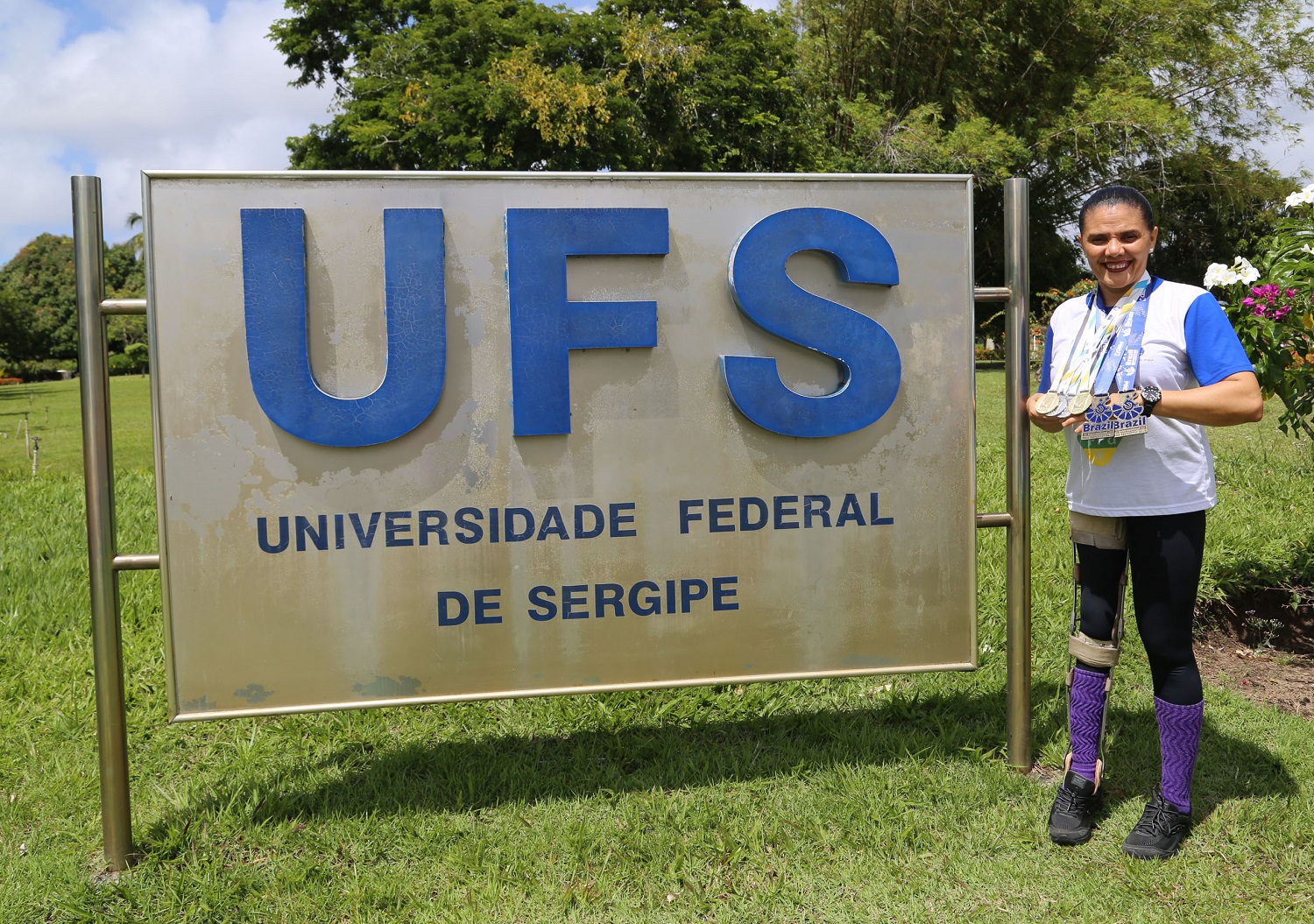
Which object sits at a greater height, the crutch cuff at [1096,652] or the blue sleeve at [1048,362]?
the blue sleeve at [1048,362]

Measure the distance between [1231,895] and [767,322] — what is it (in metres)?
1.94

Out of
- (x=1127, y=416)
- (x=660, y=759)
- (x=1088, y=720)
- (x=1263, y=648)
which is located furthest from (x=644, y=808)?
(x=1263, y=648)

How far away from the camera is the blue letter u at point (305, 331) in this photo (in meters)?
2.66

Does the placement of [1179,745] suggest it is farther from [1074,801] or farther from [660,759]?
[660,759]

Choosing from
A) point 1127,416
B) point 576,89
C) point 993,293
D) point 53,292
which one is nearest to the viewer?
point 1127,416

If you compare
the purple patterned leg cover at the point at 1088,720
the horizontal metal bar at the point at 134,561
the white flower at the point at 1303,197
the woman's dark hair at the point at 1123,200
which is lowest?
the purple patterned leg cover at the point at 1088,720

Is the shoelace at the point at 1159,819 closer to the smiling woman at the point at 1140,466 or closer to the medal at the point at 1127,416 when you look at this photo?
the smiling woman at the point at 1140,466

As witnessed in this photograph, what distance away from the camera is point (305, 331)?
2.69 meters

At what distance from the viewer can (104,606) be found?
2.68m

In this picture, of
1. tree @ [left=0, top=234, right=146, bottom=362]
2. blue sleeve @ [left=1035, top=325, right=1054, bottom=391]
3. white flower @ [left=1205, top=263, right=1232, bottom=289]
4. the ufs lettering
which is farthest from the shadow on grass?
tree @ [left=0, top=234, right=146, bottom=362]

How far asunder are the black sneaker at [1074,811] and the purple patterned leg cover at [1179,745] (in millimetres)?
201

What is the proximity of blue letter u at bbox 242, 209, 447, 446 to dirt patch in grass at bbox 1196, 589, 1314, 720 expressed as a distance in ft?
10.8

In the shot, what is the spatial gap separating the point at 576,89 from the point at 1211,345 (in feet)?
62.1

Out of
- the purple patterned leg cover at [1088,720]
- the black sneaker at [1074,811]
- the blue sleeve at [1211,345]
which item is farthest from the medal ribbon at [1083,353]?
the black sneaker at [1074,811]
